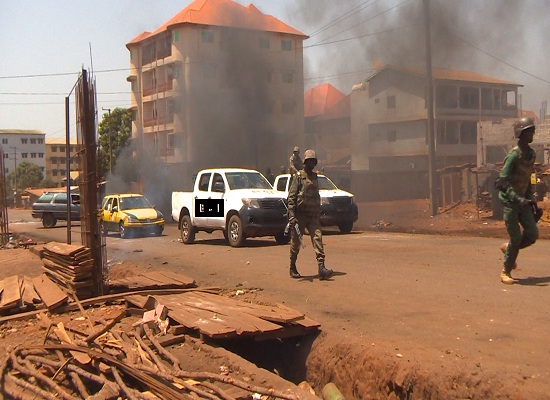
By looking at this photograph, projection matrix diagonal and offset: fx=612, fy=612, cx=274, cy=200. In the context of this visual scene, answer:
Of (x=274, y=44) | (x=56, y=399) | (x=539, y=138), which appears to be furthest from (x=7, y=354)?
(x=274, y=44)

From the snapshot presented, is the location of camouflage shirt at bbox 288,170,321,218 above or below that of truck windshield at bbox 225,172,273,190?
below

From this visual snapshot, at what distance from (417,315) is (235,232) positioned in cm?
847

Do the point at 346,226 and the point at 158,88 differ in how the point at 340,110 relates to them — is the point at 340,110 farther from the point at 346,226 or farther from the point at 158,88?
the point at 346,226

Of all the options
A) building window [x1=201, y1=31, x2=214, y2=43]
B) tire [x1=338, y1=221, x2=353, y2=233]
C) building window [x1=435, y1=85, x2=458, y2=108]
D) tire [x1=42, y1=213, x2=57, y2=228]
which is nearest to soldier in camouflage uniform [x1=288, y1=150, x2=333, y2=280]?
tire [x1=338, y1=221, x2=353, y2=233]

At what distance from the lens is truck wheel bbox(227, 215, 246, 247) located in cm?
1421

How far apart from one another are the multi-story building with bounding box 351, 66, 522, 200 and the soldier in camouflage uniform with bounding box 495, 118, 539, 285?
3587 cm

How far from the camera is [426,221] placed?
2242 cm

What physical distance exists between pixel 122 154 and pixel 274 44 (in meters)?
17.2

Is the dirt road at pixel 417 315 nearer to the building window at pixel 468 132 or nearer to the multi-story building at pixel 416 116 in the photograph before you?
the multi-story building at pixel 416 116

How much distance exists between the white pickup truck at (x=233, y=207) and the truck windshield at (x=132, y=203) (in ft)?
17.4

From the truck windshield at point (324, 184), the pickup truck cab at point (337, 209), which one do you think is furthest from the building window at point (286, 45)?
the pickup truck cab at point (337, 209)

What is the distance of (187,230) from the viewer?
16.0 metres

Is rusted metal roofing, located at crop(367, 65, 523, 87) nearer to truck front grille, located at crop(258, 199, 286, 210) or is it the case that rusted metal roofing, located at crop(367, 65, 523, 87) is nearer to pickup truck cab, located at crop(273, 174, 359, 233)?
pickup truck cab, located at crop(273, 174, 359, 233)

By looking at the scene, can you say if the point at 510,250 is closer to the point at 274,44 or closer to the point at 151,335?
the point at 151,335
